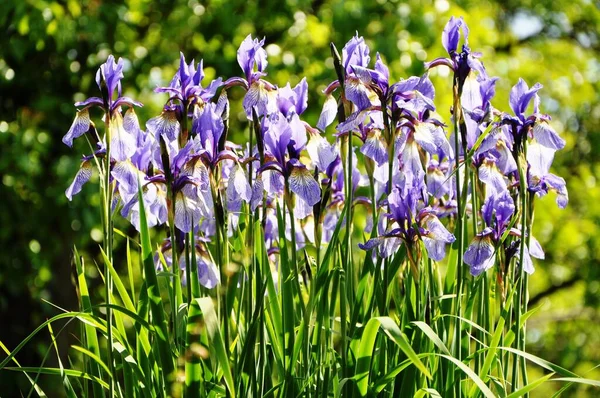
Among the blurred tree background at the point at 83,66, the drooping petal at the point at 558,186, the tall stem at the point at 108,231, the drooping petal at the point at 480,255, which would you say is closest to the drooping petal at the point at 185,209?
the tall stem at the point at 108,231

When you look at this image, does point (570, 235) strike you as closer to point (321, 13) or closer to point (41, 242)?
point (321, 13)

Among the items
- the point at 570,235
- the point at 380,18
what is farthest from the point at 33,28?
the point at 570,235

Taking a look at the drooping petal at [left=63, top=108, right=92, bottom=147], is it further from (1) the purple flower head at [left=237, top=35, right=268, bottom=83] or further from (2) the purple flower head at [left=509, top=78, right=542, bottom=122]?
(2) the purple flower head at [left=509, top=78, right=542, bottom=122]

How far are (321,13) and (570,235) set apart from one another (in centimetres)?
507

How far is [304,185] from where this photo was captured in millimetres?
1829

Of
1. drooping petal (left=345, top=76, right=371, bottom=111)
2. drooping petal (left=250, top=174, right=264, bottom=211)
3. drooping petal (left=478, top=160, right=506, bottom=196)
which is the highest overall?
drooping petal (left=345, top=76, right=371, bottom=111)

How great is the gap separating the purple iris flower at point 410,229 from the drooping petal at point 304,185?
174 millimetres

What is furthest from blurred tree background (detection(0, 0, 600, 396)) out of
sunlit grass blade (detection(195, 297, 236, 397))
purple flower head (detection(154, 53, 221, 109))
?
sunlit grass blade (detection(195, 297, 236, 397))

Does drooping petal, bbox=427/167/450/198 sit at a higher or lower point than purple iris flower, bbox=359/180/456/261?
higher

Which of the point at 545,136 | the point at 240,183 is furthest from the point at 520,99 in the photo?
the point at 240,183

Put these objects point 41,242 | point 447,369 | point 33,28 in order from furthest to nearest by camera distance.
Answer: point 41,242 < point 33,28 < point 447,369

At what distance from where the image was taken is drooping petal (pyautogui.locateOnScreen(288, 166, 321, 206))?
5.97ft

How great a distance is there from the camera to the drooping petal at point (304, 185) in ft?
5.97

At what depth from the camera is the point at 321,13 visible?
21.1 feet
